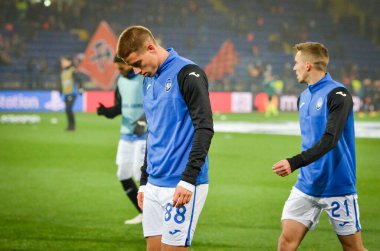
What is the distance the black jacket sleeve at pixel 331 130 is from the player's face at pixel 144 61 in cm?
124

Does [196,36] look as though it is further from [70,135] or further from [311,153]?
[311,153]

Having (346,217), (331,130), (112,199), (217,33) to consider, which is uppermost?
(217,33)

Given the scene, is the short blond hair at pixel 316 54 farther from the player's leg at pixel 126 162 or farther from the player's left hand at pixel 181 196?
the player's leg at pixel 126 162

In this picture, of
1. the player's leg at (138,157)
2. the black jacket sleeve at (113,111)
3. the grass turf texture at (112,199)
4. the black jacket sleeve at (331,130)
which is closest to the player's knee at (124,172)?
the player's leg at (138,157)

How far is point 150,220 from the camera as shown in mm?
4895

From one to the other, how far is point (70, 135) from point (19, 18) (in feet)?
64.4

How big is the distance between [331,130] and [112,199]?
21.5 ft

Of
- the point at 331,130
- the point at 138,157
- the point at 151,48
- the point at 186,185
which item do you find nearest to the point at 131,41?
the point at 151,48

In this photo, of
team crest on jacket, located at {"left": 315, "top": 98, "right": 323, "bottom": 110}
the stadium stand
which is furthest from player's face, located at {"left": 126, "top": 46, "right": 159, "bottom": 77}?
the stadium stand

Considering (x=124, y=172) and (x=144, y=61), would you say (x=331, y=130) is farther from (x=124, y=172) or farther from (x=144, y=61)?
(x=124, y=172)

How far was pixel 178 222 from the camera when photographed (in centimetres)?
463

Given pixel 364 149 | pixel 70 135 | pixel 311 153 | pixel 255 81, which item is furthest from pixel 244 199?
pixel 255 81

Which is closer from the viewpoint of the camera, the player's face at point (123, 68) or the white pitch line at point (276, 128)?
the player's face at point (123, 68)

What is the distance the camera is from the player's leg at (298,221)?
18.3ft
